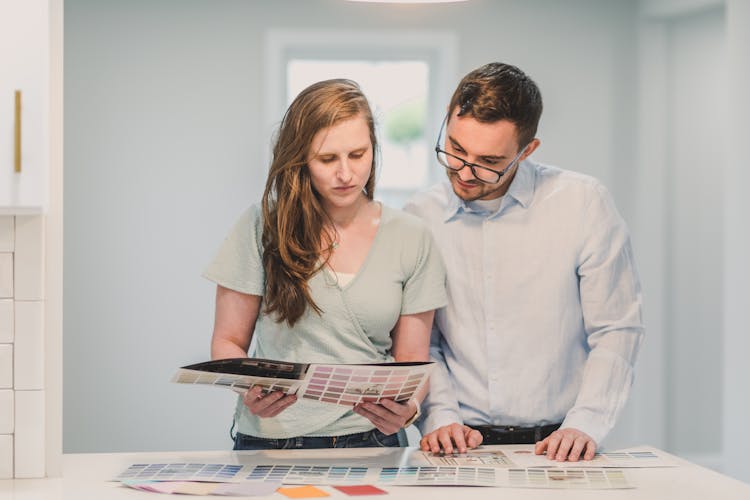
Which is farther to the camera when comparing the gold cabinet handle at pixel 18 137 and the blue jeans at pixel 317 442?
the blue jeans at pixel 317 442

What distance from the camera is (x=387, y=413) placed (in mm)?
1800

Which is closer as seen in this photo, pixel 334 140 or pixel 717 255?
pixel 334 140

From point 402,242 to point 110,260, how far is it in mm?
3139

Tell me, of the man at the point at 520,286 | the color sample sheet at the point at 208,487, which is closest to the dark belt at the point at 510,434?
the man at the point at 520,286

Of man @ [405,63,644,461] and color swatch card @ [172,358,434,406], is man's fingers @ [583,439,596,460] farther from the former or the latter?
color swatch card @ [172,358,434,406]

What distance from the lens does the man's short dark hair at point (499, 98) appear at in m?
1.99

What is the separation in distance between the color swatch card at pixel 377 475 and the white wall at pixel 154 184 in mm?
A: 3182

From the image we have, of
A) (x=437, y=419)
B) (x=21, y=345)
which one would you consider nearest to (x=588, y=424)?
(x=437, y=419)

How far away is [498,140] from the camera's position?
199 centimetres

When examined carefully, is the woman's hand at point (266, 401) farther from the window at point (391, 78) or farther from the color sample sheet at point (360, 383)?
the window at point (391, 78)

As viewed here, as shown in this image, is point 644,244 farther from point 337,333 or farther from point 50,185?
point 50,185

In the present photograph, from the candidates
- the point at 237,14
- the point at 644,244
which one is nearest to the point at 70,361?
the point at 237,14

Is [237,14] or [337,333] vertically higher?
[237,14]

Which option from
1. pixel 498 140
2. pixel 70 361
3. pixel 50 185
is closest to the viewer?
pixel 50 185
